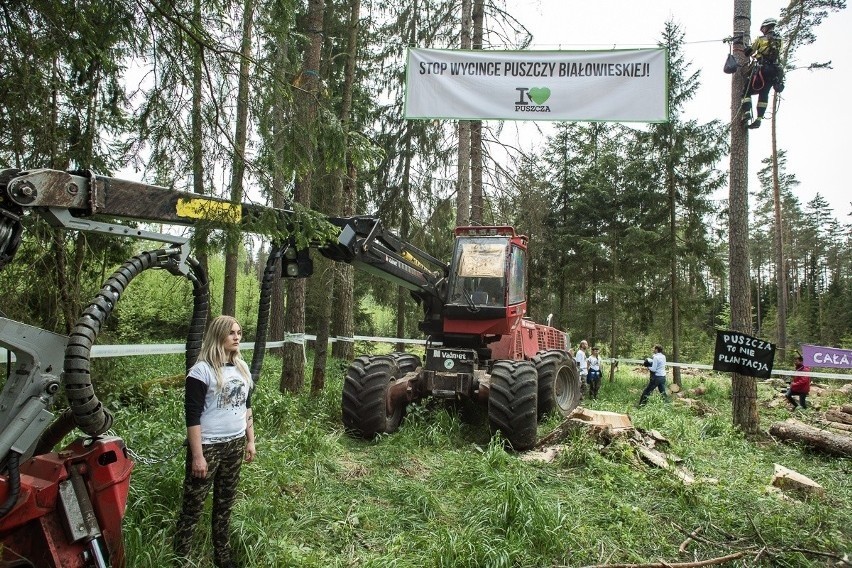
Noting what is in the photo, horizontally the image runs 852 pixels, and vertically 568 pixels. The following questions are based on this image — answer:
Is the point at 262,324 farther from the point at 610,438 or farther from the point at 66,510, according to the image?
the point at 610,438

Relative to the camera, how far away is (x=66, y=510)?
280 cm

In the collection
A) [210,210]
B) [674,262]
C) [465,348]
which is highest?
[674,262]

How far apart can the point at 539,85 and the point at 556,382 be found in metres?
4.42

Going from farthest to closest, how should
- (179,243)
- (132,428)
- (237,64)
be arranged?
(132,428) → (237,64) → (179,243)

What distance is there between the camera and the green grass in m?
3.74

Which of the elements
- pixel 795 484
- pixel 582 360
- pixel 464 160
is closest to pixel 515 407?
pixel 795 484

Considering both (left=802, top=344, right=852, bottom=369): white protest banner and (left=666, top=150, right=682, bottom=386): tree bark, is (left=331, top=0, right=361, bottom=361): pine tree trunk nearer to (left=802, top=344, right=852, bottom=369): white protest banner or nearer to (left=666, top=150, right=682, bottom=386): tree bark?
(left=802, top=344, right=852, bottom=369): white protest banner

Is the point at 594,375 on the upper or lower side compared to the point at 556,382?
lower

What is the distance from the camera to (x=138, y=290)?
10.4 meters

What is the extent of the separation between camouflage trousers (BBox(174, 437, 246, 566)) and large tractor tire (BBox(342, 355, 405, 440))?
10.3ft

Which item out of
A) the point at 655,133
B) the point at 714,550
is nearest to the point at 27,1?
the point at 714,550

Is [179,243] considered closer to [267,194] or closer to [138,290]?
[267,194]

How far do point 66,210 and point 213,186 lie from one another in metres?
1.17

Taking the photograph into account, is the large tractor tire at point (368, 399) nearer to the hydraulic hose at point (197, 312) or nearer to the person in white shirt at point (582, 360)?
the hydraulic hose at point (197, 312)
